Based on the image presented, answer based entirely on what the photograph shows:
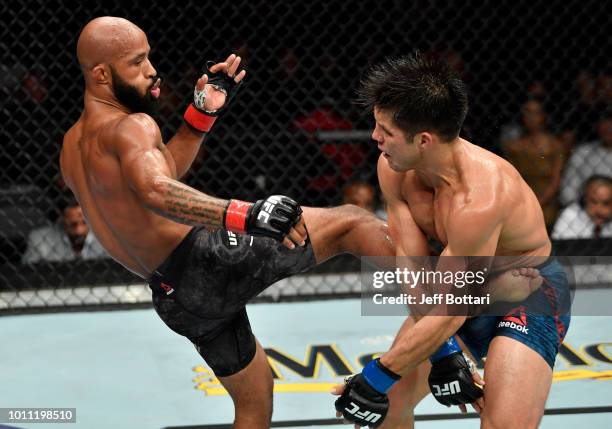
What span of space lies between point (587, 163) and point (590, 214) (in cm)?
28

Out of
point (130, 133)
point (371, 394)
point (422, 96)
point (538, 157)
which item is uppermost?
point (422, 96)

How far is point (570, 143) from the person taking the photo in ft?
16.4

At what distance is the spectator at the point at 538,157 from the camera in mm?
4792

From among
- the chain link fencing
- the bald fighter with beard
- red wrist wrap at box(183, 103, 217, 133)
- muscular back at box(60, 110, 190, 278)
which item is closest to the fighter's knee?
the bald fighter with beard

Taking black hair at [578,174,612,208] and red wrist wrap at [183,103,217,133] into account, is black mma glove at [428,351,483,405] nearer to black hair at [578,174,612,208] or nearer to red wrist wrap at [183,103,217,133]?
red wrist wrap at [183,103,217,133]

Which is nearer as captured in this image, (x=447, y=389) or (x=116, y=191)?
(x=447, y=389)

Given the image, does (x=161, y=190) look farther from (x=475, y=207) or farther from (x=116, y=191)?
(x=475, y=207)

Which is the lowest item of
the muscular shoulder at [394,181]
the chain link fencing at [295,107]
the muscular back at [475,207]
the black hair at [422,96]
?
the chain link fencing at [295,107]

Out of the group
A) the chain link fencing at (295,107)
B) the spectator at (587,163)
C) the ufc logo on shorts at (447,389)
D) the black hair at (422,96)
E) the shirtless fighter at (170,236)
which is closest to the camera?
the black hair at (422,96)

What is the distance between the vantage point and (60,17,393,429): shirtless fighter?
8.37 ft

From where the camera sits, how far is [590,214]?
4844 mm

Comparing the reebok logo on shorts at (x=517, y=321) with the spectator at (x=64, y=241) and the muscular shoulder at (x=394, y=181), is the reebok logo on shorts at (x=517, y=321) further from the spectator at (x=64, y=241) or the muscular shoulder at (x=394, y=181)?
the spectator at (x=64, y=241)

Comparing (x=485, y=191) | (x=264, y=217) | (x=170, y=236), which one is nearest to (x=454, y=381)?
(x=485, y=191)

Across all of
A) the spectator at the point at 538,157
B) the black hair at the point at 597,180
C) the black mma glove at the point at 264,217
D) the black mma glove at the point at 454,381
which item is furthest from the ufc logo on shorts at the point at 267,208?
the black hair at the point at 597,180
